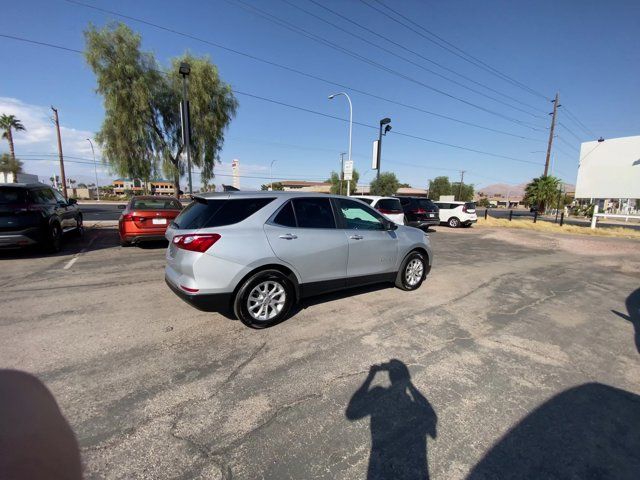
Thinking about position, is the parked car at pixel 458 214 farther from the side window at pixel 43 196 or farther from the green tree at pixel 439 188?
the green tree at pixel 439 188

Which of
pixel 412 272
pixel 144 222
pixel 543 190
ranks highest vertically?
pixel 543 190

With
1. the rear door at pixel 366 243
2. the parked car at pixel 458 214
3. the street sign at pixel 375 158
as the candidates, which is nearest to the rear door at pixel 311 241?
the rear door at pixel 366 243

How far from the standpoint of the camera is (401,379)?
2943 mm

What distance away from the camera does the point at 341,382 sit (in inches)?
113

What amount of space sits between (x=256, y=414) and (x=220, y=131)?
70.6 ft

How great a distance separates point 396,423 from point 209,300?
2.32 metres

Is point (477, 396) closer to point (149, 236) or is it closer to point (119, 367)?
point (119, 367)

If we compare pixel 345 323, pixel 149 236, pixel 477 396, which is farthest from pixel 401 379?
pixel 149 236

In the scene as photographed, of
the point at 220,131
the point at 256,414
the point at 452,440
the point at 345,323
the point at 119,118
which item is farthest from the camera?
the point at 220,131

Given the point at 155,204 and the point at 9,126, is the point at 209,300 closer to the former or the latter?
the point at 155,204

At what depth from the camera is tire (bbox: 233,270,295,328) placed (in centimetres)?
374

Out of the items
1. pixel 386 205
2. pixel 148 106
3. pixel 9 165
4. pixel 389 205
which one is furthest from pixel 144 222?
pixel 9 165

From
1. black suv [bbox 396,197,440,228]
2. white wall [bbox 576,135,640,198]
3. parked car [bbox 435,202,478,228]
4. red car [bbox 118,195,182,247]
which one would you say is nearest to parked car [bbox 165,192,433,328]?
red car [bbox 118,195,182,247]

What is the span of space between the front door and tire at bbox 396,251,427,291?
144cm
